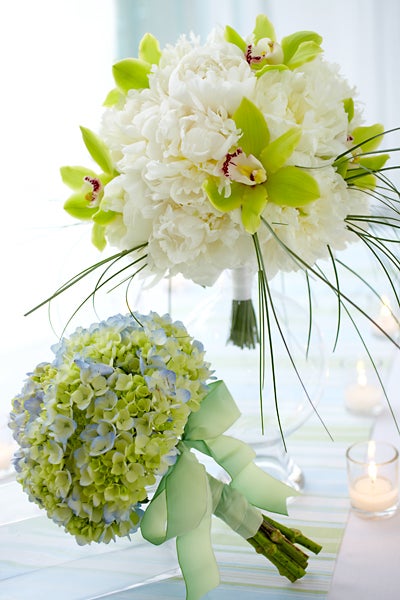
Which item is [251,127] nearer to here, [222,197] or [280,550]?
[222,197]

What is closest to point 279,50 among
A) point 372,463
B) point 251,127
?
point 251,127

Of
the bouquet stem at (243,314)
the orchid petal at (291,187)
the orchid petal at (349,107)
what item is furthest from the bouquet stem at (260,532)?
the orchid petal at (349,107)

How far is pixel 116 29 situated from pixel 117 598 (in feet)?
8.45

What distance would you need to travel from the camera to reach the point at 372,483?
3.81 ft

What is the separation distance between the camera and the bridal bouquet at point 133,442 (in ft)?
2.81

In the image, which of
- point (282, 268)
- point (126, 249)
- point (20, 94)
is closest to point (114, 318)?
point (126, 249)

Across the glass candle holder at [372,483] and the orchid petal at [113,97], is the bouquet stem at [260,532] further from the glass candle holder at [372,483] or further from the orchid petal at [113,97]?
the orchid petal at [113,97]

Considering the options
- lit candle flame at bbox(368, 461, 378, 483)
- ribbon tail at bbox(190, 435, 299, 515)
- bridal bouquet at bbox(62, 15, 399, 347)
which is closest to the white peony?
bridal bouquet at bbox(62, 15, 399, 347)

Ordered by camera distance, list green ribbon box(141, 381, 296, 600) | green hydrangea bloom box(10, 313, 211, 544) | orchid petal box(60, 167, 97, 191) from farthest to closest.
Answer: orchid petal box(60, 167, 97, 191), green ribbon box(141, 381, 296, 600), green hydrangea bloom box(10, 313, 211, 544)

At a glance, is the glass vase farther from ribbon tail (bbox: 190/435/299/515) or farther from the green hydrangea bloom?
the green hydrangea bloom

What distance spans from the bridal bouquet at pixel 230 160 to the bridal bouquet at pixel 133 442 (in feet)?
0.37

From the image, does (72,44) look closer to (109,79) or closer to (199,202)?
(109,79)

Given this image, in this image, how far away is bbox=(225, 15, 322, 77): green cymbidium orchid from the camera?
0.96 meters

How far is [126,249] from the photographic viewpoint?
99cm
